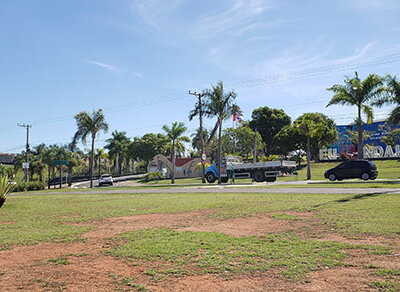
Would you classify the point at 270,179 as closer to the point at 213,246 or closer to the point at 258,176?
the point at 258,176

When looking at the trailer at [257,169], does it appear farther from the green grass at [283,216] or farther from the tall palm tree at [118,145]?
the tall palm tree at [118,145]

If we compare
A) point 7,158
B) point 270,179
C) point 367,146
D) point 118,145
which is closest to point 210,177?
point 270,179

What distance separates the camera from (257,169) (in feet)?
113

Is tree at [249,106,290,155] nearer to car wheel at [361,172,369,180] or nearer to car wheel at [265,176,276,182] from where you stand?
car wheel at [265,176,276,182]

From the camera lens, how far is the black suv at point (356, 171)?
29938mm

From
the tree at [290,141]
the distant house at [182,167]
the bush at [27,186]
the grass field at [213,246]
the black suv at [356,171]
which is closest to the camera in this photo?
the grass field at [213,246]

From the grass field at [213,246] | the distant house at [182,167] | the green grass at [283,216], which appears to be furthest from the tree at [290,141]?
the green grass at [283,216]

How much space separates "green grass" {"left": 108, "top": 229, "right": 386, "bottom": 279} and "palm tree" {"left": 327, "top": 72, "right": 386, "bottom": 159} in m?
27.6

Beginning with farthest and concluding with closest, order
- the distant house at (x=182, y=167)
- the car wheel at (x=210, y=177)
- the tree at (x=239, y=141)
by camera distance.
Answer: the distant house at (x=182, y=167) < the tree at (x=239, y=141) < the car wheel at (x=210, y=177)

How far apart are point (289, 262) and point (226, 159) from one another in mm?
31154

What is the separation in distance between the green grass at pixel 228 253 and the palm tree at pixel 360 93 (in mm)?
27623

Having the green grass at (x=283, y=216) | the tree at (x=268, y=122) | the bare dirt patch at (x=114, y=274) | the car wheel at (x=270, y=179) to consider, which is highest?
the tree at (x=268, y=122)

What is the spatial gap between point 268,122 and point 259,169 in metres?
46.3

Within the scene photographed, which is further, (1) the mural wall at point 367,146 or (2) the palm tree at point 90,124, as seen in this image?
(1) the mural wall at point 367,146
